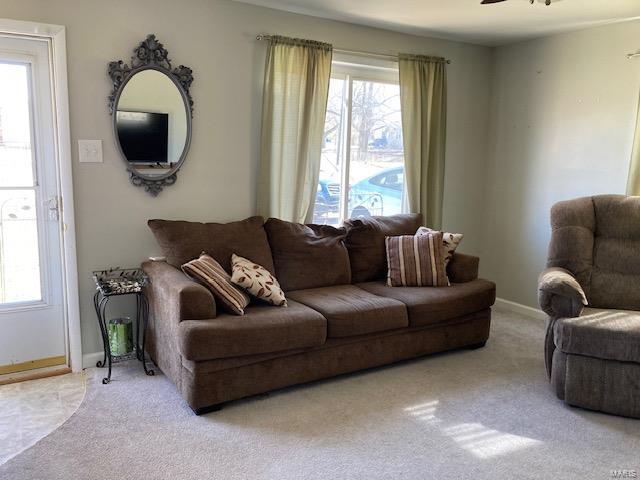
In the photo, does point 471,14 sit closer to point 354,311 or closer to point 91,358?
point 354,311

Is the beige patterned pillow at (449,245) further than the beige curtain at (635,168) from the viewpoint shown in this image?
Yes

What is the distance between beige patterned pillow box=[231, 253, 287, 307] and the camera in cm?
305

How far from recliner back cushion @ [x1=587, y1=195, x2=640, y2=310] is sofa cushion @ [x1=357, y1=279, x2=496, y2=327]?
700mm

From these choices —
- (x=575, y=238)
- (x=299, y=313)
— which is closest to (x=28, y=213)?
(x=299, y=313)

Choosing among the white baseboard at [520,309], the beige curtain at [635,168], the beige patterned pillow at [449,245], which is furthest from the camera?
the white baseboard at [520,309]

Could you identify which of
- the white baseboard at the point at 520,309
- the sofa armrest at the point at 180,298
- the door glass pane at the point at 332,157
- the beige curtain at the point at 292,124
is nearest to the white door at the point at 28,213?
the sofa armrest at the point at 180,298

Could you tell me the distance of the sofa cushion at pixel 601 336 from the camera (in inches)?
108

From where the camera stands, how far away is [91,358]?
10.9 ft

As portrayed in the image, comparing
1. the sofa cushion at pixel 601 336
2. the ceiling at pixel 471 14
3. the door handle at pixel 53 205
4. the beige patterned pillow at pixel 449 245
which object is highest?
the ceiling at pixel 471 14

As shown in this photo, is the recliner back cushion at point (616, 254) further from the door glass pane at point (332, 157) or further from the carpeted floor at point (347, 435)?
the door glass pane at point (332, 157)

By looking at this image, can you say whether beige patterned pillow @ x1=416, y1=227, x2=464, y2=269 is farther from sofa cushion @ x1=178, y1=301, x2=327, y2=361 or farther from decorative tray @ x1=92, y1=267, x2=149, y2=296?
decorative tray @ x1=92, y1=267, x2=149, y2=296

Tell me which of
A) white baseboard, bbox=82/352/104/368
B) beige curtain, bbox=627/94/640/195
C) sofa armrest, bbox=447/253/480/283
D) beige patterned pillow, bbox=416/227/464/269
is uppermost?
beige curtain, bbox=627/94/640/195

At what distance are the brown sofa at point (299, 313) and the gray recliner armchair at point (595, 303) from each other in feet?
2.11

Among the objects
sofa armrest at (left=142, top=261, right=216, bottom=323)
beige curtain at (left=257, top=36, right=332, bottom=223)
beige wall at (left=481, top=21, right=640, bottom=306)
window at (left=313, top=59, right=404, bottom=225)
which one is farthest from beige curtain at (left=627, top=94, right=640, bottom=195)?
sofa armrest at (left=142, top=261, right=216, bottom=323)
